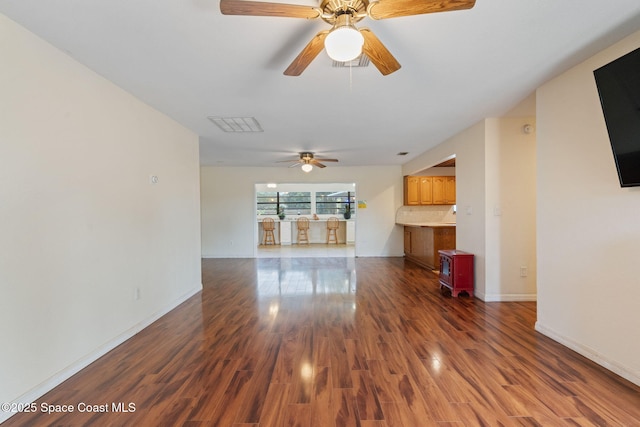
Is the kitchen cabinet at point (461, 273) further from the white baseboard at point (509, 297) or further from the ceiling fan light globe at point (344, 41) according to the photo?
the ceiling fan light globe at point (344, 41)

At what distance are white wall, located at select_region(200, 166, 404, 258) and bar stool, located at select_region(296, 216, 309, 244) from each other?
2.91 metres

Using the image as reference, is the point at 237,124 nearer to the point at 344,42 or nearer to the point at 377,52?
the point at 377,52

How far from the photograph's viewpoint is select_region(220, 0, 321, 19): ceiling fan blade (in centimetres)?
129

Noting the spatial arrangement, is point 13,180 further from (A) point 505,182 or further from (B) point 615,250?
(A) point 505,182

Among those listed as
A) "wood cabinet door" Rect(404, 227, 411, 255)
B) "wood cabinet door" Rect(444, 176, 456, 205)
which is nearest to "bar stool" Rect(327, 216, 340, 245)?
"wood cabinet door" Rect(404, 227, 411, 255)

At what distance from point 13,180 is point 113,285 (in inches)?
45.4

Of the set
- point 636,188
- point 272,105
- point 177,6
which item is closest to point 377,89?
point 272,105

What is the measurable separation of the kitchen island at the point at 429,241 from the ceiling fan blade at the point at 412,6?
4441mm

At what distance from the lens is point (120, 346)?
8.11 feet

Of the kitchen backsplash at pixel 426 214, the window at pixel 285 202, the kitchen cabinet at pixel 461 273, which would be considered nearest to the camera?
the kitchen cabinet at pixel 461 273

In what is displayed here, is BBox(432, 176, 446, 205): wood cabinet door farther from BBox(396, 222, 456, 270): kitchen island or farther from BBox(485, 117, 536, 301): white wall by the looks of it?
BBox(485, 117, 536, 301): white wall

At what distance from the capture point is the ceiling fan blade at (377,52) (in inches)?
61.3

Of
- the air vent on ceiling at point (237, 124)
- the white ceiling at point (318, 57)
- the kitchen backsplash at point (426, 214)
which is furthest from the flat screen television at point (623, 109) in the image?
the kitchen backsplash at point (426, 214)

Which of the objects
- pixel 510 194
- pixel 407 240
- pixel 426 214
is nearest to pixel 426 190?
pixel 426 214
